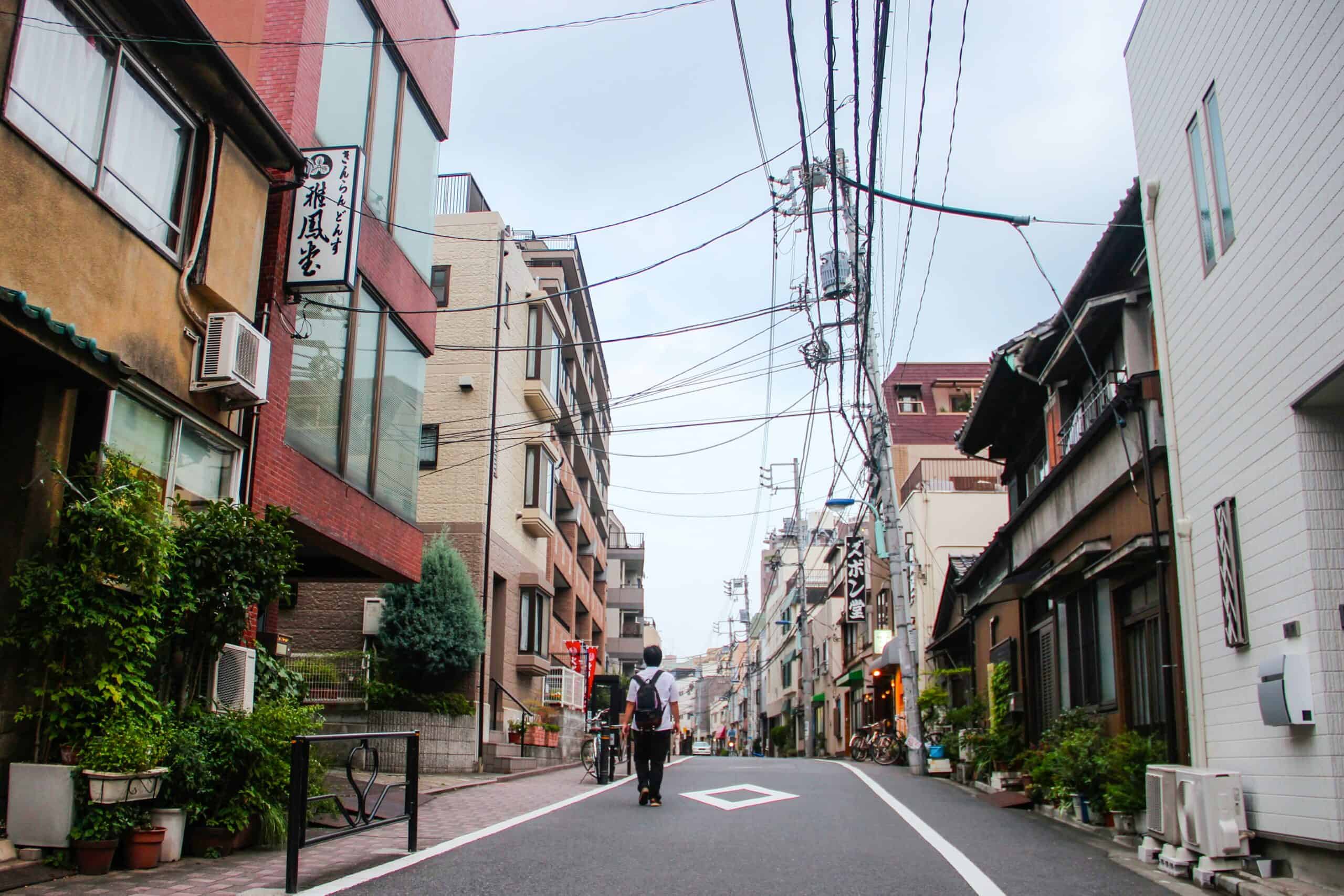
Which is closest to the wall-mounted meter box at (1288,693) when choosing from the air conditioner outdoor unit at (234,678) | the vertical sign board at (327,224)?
the air conditioner outdoor unit at (234,678)

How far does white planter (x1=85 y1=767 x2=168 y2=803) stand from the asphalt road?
1895mm

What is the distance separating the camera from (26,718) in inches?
291

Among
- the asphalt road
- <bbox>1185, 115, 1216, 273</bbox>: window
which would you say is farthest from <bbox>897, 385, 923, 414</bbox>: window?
<bbox>1185, 115, 1216, 273</bbox>: window

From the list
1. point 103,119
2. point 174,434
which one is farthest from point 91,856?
point 103,119

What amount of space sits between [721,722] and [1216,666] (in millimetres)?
138822

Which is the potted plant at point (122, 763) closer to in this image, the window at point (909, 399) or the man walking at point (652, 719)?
the man walking at point (652, 719)

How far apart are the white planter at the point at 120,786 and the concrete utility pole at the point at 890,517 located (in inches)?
634

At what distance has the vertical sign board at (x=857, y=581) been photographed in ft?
130

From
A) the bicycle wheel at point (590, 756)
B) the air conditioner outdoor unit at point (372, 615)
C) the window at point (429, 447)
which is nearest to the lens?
the bicycle wheel at point (590, 756)

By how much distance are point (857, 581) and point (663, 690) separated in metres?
28.0

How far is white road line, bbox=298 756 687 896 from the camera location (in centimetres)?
638

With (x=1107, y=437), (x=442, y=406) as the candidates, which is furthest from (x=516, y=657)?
(x=1107, y=437)

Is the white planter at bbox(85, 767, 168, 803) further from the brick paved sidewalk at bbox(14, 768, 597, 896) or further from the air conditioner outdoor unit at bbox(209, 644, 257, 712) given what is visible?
the air conditioner outdoor unit at bbox(209, 644, 257, 712)

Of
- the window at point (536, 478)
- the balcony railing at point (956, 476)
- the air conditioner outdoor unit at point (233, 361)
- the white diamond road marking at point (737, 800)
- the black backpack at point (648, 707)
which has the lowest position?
the white diamond road marking at point (737, 800)
